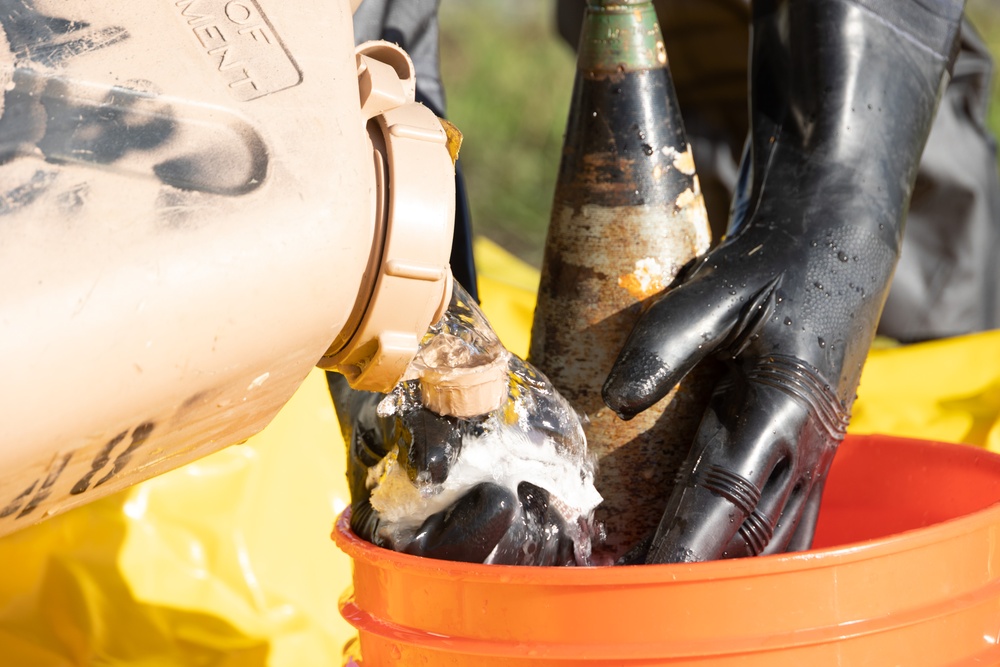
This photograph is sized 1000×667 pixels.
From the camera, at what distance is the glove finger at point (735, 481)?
825mm

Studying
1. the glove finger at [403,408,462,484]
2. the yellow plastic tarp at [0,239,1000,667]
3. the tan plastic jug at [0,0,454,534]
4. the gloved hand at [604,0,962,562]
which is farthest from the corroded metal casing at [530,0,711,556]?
the yellow plastic tarp at [0,239,1000,667]

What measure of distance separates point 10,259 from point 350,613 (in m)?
0.48

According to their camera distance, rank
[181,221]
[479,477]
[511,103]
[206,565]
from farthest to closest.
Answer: [511,103], [206,565], [479,477], [181,221]

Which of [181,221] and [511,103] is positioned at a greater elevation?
[181,221]

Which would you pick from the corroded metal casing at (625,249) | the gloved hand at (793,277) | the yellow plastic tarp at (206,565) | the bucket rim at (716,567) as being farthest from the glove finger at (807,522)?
the yellow plastic tarp at (206,565)

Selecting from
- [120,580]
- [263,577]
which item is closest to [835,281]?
A: [263,577]

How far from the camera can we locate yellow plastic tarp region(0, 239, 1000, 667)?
1.25 meters

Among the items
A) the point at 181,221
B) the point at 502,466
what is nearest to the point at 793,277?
A: the point at 502,466

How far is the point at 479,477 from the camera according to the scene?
0.80 meters

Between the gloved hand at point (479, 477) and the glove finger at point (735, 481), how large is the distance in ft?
0.30

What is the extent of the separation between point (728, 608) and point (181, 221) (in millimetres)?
444

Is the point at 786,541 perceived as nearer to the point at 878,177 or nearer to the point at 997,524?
the point at 997,524

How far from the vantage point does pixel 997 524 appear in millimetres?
748

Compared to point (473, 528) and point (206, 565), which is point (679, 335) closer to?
point (473, 528)
